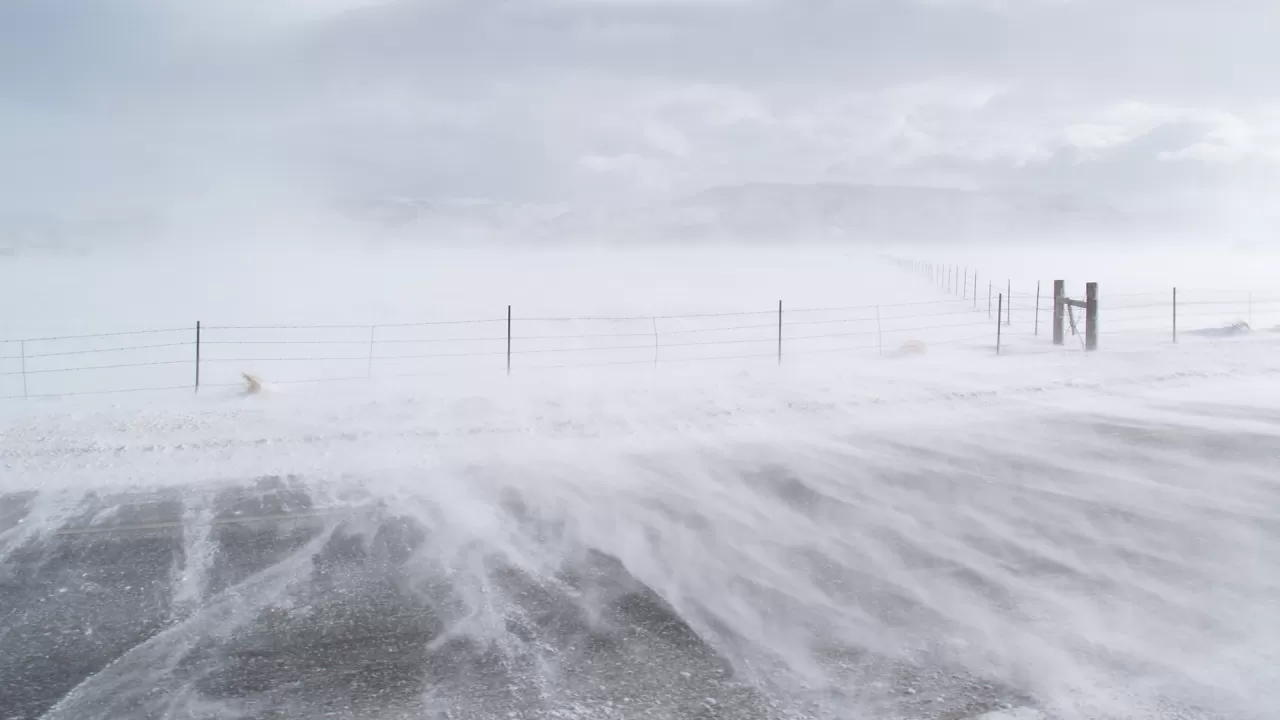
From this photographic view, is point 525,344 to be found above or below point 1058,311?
below

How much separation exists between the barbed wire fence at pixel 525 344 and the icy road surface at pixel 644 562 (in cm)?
483

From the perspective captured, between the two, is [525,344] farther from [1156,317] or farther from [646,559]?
[1156,317]

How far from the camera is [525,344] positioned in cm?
2477

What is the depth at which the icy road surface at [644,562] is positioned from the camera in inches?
189

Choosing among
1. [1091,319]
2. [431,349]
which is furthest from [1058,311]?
[431,349]

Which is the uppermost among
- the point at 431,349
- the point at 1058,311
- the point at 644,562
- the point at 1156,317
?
the point at 1156,317

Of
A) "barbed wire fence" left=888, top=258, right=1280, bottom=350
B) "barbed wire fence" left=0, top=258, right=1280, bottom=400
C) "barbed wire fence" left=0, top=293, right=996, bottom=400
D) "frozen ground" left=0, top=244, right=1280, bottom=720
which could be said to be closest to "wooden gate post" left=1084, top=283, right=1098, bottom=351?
"barbed wire fence" left=888, top=258, right=1280, bottom=350

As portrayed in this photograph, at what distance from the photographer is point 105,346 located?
25812 mm

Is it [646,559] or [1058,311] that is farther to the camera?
[1058,311]

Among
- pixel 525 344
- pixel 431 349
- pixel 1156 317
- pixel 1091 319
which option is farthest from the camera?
pixel 1156 317

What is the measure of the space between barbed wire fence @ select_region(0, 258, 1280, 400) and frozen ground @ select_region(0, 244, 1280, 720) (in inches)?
180

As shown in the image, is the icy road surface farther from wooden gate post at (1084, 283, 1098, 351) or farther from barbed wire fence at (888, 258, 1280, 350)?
barbed wire fence at (888, 258, 1280, 350)

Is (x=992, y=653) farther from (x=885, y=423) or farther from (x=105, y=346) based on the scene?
(x=105, y=346)

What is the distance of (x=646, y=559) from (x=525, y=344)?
18345 millimetres
